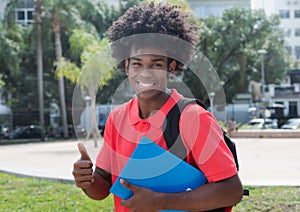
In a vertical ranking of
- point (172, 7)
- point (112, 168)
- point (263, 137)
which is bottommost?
point (263, 137)

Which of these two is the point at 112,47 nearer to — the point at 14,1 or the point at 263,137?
the point at 263,137

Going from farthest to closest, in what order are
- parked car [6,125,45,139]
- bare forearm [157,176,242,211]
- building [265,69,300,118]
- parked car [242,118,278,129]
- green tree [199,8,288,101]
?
1. building [265,69,300,118]
2. green tree [199,8,288,101]
3. parked car [6,125,45,139]
4. parked car [242,118,278,129]
5. bare forearm [157,176,242,211]

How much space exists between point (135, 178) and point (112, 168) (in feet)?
0.89

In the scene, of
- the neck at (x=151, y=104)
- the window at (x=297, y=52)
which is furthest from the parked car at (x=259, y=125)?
the window at (x=297, y=52)

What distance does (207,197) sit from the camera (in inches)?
57.6

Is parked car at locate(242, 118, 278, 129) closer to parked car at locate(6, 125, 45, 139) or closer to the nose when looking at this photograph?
parked car at locate(6, 125, 45, 139)

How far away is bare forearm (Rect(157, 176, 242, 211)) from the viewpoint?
4.81 feet

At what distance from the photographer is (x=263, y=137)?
20.0 metres

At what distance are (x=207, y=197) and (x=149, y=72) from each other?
1.64 ft

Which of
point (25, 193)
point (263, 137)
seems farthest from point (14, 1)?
point (25, 193)

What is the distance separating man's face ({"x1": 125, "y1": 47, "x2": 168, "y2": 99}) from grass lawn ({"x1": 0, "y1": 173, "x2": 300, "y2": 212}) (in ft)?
10.6

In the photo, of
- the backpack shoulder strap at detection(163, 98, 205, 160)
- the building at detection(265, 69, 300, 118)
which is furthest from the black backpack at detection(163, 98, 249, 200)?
the building at detection(265, 69, 300, 118)

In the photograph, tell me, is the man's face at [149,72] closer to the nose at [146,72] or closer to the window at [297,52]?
the nose at [146,72]

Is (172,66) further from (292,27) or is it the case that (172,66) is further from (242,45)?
(292,27)
